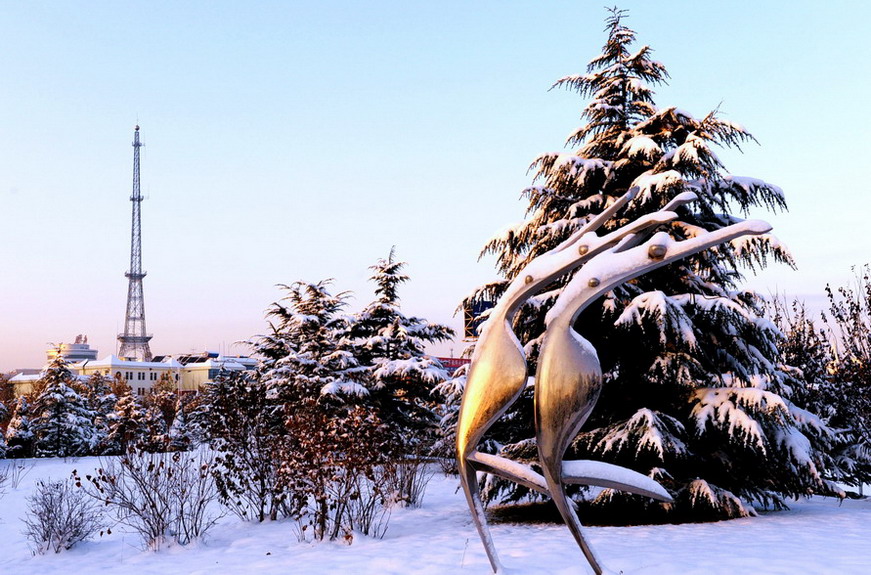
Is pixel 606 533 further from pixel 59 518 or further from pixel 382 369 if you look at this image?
pixel 382 369

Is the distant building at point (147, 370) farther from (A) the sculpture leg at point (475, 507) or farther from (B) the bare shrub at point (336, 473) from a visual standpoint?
(A) the sculpture leg at point (475, 507)

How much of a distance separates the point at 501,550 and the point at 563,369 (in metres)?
2.70

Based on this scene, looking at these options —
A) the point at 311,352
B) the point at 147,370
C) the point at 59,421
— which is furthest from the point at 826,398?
the point at 147,370

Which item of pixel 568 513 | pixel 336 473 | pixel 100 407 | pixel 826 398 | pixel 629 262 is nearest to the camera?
pixel 629 262

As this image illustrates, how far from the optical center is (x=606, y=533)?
7574 millimetres

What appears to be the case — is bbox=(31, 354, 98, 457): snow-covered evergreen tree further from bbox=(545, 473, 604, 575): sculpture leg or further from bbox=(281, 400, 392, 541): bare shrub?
bbox=(545, 473, 604, 575): sculpture leg

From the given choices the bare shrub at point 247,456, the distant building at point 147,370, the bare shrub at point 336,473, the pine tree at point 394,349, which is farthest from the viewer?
the distant building at point 147,370

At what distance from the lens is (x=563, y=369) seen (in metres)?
4.87

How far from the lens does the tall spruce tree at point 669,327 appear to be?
7930mm

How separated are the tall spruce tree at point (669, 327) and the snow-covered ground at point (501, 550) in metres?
0.66

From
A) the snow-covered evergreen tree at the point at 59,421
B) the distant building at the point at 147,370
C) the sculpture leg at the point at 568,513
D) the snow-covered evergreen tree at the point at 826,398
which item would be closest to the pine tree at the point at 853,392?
the snow-covered evergreen tree at the point at 826,398

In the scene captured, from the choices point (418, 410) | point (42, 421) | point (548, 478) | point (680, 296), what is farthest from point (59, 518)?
point (42, 421)

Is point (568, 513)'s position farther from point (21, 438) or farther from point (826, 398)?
point (21, 438)

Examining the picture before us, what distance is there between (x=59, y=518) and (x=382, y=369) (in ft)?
29.4
